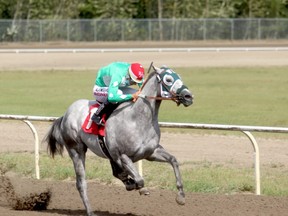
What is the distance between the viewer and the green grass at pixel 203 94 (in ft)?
69.6

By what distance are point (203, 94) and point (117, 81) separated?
59.0 ft

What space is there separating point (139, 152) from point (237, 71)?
26411 millimetres

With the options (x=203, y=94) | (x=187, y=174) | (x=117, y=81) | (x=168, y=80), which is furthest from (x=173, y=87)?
(x=203, y=94)

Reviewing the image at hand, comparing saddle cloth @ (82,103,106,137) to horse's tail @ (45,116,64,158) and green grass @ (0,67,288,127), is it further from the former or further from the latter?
green grass @ (0,67,288,127)

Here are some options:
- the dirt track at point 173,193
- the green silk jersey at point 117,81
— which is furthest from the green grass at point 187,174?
the green silk jersey at point 117,81

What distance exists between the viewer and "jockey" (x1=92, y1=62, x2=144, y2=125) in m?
8.83

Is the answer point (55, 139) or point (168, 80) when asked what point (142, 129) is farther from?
point (55, 139)

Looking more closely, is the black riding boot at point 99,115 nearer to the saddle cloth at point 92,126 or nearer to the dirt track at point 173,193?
the saddle cloth at point 92,126

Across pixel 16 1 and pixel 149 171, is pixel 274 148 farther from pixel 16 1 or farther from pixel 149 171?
pixel 16 1

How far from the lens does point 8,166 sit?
1295cm

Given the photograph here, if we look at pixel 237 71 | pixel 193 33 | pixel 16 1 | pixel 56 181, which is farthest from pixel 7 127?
pixel 16 1

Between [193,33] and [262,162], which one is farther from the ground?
[262,162]

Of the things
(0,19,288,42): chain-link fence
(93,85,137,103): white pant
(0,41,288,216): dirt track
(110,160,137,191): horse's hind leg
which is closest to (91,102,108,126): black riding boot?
(93,85,137,103): white pant

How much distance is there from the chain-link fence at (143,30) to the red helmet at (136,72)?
4512 cm
